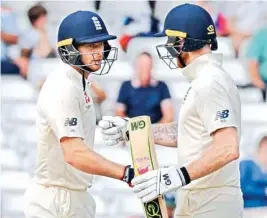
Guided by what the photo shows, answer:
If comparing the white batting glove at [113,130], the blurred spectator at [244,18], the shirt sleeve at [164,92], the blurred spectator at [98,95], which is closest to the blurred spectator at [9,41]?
the blurred spectator at [98,95]

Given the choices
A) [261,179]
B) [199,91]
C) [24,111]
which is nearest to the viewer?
[199,91]

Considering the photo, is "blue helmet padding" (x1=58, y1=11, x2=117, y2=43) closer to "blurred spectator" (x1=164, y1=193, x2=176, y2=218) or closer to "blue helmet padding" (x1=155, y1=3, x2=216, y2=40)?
"blue helmet padding" (x1=155, y1=3, x2=216, y2=40)

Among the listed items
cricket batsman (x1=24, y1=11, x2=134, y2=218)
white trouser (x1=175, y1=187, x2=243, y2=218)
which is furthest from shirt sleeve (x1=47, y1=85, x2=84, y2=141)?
white trouser (x1=175, y1=187, x2=243, y2=218)

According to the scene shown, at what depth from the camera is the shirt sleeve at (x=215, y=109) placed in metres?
4.84

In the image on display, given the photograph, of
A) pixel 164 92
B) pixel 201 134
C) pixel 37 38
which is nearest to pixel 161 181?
pixel 201 134

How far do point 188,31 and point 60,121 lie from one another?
76cm

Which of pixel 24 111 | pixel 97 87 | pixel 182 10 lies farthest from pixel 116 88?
pixel 182 10

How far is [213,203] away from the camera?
5.05 m

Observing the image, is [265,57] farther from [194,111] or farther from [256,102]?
[194,111]

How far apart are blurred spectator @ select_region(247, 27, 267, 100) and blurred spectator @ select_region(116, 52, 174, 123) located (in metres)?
0.64

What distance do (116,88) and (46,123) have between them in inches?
122

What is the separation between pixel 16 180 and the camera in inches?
329

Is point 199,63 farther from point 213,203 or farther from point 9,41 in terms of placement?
point 9,41

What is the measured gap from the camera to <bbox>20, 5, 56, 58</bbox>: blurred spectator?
837cm
